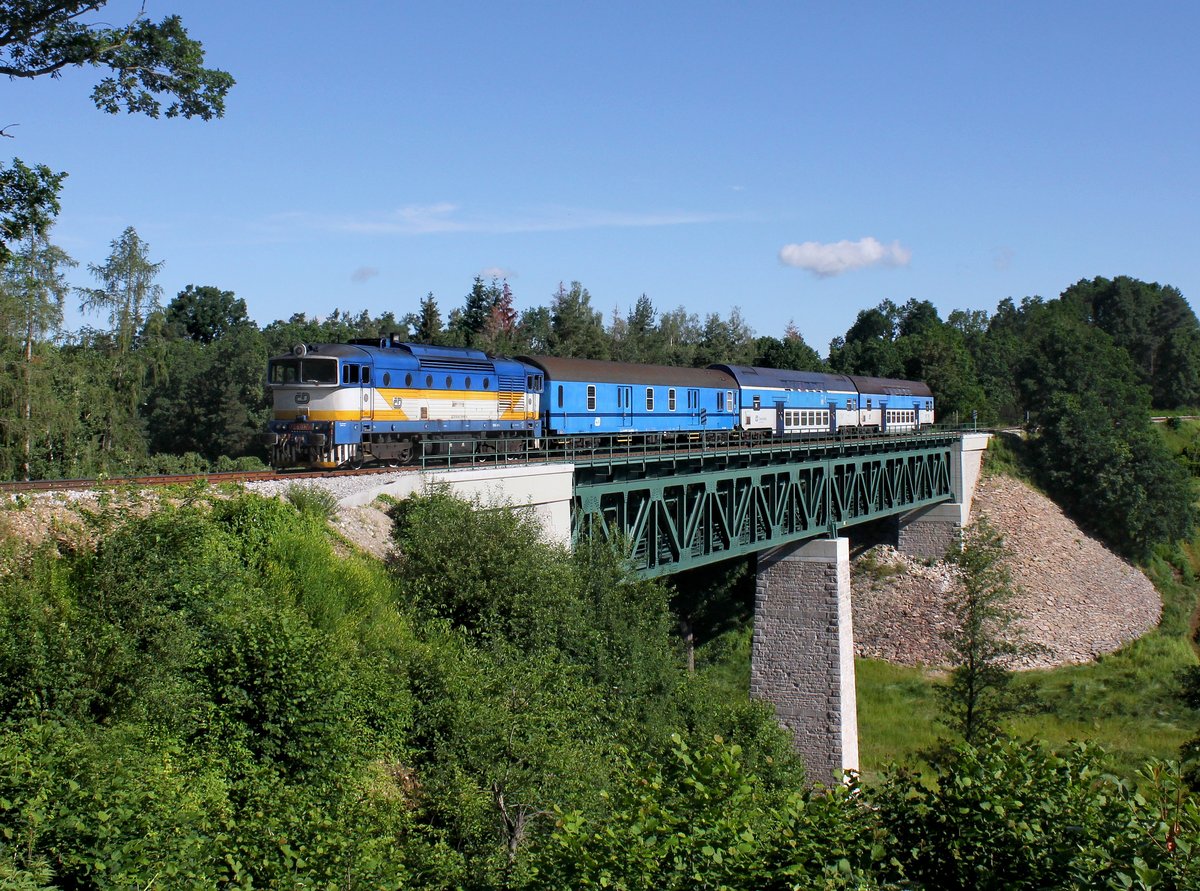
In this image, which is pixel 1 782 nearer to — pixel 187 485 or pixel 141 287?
pixel 187 485

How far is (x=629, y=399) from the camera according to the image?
3906cm

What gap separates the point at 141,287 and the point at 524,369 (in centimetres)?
2920

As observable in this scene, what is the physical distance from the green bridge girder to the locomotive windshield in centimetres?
707

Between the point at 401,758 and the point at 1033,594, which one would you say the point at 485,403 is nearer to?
the point at 401,758

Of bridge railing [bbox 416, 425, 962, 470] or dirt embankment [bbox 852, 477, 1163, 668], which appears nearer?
bridge railing [bbox 416, 425, 962, 470]

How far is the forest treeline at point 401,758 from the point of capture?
10.2 m

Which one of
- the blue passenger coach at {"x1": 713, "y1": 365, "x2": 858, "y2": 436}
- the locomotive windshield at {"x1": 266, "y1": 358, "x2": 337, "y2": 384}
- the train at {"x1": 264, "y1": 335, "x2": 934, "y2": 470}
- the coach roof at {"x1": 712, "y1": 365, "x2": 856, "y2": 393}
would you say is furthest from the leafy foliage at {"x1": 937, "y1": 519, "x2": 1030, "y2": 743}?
the locomotive windshield at {"x1": 266, "y1": 358, "x2": 337, "y2": 384}

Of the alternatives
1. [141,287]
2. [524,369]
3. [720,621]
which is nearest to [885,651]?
[720,621]

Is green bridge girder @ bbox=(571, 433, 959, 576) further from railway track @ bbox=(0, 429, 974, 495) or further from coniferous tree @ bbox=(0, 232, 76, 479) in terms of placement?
coniferous tree @ bbox=(0, 232, 76, 479)

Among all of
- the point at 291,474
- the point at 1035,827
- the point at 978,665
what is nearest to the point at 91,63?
the point at 291,474

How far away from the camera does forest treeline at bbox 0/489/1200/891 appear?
400 inches

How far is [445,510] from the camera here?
899 inches

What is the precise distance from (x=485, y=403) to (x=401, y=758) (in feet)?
58.5

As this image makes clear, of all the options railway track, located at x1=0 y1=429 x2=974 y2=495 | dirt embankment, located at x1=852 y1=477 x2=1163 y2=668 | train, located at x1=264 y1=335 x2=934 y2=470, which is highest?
train, located at x1=264 y1=335 x2=934 y2=470
